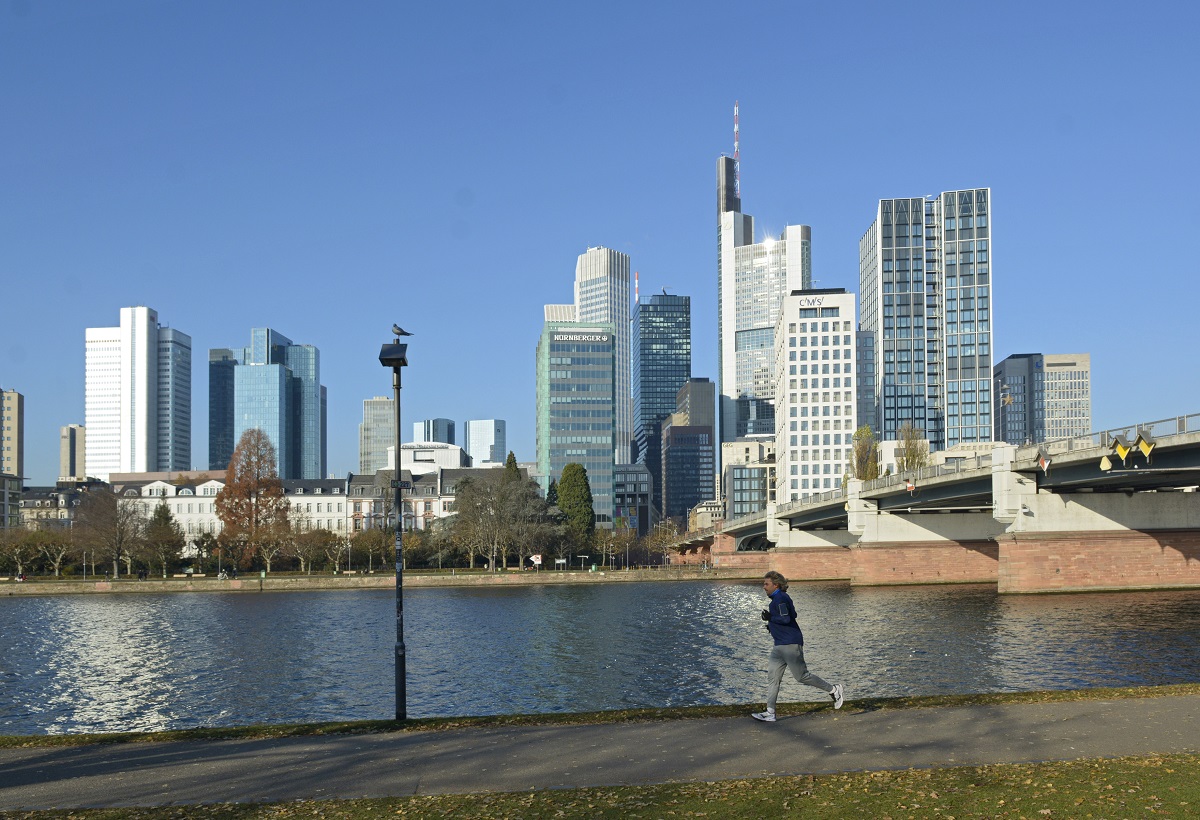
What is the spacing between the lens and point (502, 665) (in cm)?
4553

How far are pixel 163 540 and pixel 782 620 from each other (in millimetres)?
125799

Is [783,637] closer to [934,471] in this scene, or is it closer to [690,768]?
[690,768]

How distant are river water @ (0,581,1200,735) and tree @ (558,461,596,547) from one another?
242ft

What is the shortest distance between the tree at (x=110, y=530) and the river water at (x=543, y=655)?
146 feet

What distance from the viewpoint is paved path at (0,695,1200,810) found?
15.2 metres

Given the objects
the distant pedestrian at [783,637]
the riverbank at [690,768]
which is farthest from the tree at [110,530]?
the distant pedestrian at [783,637]

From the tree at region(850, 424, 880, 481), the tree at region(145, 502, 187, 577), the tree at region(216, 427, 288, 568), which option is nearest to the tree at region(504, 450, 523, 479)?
the tree at region(216, 427, 288, 568)

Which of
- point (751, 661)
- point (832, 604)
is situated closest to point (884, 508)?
point (832, 604)

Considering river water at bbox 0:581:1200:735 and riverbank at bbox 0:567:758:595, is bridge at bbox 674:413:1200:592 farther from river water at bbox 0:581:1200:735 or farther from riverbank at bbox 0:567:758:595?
riverbank at bbox 0:567:758:595

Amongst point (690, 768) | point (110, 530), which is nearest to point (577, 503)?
point (110, 530)

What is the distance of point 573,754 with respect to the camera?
55.1 ft

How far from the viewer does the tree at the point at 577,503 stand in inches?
6245

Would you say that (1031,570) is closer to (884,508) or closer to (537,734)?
(884,508)

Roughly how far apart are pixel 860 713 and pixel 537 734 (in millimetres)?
6413
